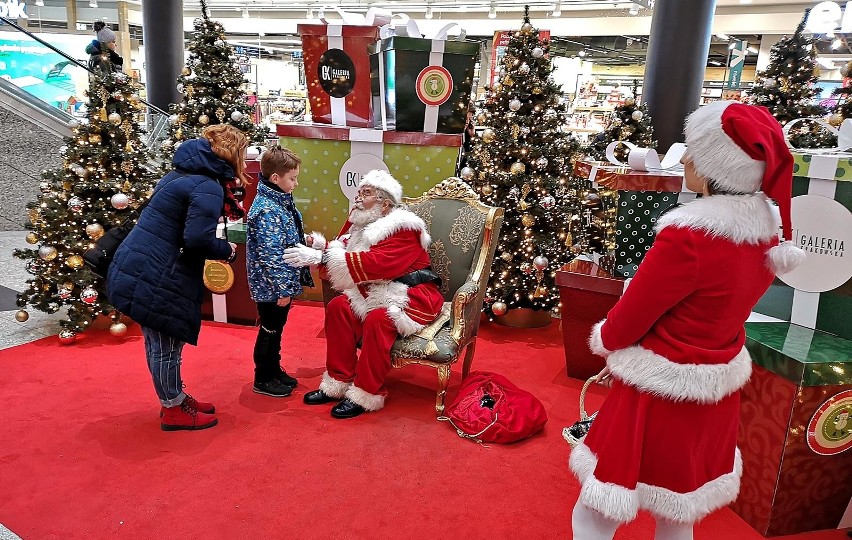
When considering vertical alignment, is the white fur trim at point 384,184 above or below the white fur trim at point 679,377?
above

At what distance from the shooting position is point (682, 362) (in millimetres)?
1596

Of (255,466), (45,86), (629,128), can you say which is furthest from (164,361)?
(45,86)

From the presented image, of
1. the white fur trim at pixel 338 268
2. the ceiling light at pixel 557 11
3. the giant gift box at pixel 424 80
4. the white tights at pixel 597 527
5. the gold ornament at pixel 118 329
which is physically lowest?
the gold ornament at pixel 118 329

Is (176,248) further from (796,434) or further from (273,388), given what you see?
(796,434)

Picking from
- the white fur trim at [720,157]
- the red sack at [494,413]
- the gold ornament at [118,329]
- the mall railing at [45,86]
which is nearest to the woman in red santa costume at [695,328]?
the white fur trim at [720,157]

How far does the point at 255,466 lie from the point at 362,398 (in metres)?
0.74

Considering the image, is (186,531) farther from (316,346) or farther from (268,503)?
(316,346)

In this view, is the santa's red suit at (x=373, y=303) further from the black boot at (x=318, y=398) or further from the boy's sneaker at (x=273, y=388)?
the boy's sneaker at (x=273, y=388)

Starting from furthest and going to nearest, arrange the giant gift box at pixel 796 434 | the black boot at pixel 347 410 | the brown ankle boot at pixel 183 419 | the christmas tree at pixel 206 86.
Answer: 1. the christmas tree at pixel 206 86
2. the black boot at pixel 347 410
3. the brown ankle boot at pixel 183 419
4. the giant gift box at pixel 796 434

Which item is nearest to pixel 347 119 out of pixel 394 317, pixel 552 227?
pixel 552 227

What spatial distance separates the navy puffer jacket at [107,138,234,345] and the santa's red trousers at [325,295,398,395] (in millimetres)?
885

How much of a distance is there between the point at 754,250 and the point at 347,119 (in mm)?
3865

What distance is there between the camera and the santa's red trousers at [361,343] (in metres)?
3.29

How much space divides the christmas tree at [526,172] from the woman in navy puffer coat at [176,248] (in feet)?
8.29
